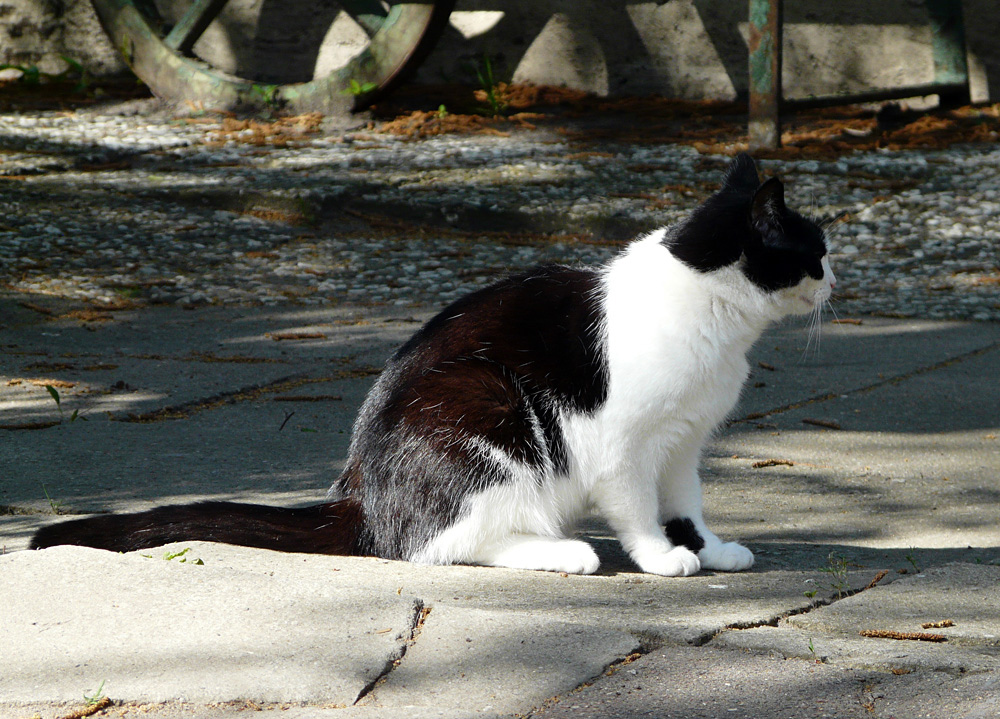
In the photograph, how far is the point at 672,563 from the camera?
2619 millimetres

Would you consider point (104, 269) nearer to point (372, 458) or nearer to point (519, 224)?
point (519, 224)

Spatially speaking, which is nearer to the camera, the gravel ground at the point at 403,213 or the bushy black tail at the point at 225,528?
the bushy black tail at the point at 225,528

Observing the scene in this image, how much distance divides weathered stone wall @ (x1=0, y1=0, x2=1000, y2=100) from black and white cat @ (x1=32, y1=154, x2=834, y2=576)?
6020 mm

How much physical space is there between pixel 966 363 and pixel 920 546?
5.69 ft

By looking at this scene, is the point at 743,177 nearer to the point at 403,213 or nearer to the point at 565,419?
the point at 565,419

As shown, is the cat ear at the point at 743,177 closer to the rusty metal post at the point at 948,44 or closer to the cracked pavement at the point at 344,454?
the cracked pavement at the point at 344,454

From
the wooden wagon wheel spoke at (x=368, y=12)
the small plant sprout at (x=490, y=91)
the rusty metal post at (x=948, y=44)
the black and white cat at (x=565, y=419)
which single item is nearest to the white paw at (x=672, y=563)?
the black and white cat at (x=565, y=419)

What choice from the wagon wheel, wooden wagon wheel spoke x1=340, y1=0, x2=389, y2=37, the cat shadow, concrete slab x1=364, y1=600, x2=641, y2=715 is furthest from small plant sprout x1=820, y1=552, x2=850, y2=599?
wooden wagon wheel spoke x1=340, y1=0, x2=389, y2=37

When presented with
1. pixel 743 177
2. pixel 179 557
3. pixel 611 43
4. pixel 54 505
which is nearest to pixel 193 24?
pixel 611 43

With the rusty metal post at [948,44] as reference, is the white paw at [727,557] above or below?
below

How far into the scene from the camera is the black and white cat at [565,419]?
8.50 feet

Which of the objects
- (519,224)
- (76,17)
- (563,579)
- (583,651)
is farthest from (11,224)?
(583,651)

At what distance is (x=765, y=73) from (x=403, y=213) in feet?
7.73

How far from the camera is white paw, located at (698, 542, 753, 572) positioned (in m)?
2.67
